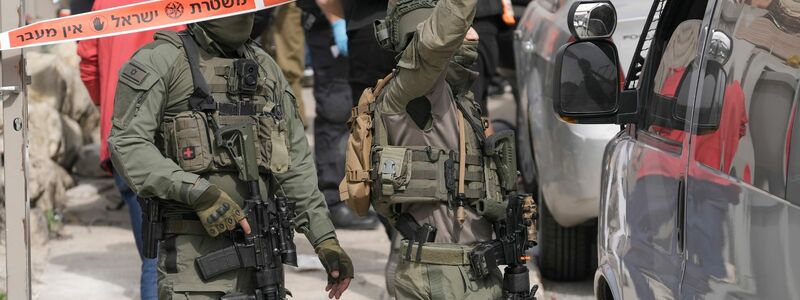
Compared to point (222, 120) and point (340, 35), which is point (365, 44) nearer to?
point (340, 35)

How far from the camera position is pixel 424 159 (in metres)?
4.42

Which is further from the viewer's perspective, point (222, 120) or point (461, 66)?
point (461, 66)

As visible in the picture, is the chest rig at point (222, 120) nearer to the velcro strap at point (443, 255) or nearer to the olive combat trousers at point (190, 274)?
the olive combat trousers at point (190, 274)

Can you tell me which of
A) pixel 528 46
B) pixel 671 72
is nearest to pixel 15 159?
pixel 671 72

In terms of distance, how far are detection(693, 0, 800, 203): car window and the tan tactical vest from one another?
4.44 feet

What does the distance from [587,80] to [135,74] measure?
1.44 metres

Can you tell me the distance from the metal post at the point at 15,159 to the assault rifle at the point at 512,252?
5.34 feet

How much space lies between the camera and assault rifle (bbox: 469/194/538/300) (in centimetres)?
437

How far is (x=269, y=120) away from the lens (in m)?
4.39

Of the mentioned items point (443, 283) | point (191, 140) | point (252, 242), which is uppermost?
point (191, 140)

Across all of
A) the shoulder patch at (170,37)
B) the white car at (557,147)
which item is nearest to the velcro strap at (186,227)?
the shoulder patch at (170,37)

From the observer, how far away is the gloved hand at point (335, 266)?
440 cm

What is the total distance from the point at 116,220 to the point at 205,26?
16.1 feet

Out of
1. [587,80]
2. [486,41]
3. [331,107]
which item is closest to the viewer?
[587,80]
